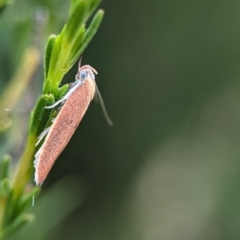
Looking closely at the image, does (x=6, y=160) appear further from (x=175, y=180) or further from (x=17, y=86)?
(x=175, y=180)

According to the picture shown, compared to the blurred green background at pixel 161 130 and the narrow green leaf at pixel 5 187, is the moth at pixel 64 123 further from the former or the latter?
the blurred green background at pixel 161 130

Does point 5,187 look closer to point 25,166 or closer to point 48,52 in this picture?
point 25,166

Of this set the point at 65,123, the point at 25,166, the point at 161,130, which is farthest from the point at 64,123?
the point at 161,130

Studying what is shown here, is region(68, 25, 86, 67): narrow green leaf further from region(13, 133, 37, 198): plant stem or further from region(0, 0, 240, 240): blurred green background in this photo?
region(0, 0, 240, 240): blurred green background

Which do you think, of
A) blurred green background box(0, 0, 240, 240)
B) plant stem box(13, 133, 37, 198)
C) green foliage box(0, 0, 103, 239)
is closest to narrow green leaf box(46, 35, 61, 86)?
green foliage box(0, 0, 103, 239)

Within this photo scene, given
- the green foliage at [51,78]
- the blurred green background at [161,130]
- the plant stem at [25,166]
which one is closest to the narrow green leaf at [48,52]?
the green foliage at [51,78]

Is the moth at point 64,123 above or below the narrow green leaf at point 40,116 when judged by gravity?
below

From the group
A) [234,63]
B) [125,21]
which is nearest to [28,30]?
[125,21]

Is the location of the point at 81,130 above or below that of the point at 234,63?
below
